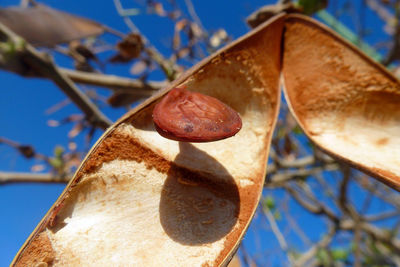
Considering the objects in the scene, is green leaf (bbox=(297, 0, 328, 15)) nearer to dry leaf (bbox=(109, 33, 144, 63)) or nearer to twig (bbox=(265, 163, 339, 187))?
dry leaf (bbox=(109, 33, 144, 63))

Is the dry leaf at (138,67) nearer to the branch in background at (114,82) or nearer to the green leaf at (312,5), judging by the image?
the branch in background at (114,82)

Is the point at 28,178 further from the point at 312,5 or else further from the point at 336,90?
the point at 312,5

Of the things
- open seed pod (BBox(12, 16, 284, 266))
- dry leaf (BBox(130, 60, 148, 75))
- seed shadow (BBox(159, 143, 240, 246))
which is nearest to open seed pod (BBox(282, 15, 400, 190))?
open seed pod (BBox(12, 16, 284, 266))

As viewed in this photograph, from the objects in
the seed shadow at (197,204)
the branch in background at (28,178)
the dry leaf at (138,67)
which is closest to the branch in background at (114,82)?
the dry leaf at (138,67)

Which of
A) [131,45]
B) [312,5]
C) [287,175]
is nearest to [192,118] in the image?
[131,45]

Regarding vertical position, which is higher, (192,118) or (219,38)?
(192,118)

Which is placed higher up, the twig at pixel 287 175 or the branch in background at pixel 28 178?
the branch in background at pixel 28 178

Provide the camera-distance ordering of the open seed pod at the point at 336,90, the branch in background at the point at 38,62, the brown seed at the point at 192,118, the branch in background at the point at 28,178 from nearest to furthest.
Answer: the brown seed at the point at 192,118 < the open seed pod at the point at 336,90 < the branch in background at the point at 38,62 < the branch in background at the point at 28,178
